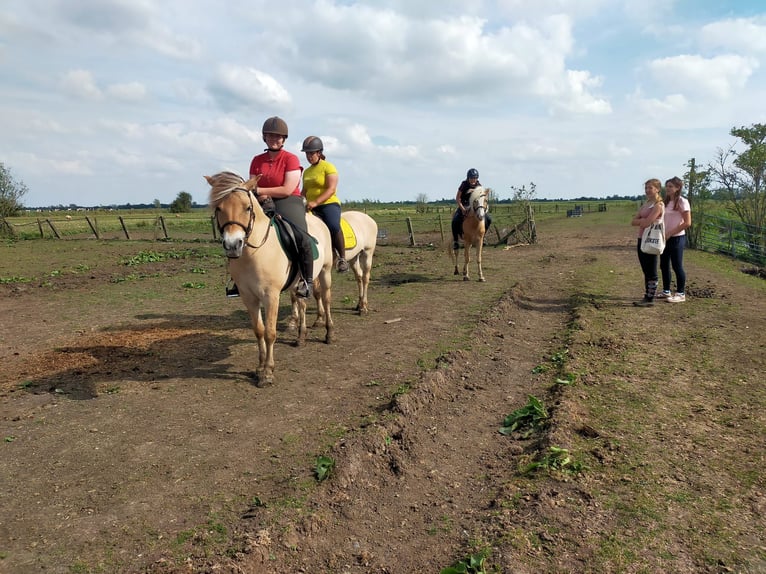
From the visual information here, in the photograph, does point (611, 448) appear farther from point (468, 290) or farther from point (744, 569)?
point (468, 290)

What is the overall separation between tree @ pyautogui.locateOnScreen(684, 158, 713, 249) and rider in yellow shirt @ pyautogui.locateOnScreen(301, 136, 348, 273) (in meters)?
16.4

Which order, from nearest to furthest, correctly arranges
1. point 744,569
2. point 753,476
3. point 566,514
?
point 744,569
point 566,514
point 753,476

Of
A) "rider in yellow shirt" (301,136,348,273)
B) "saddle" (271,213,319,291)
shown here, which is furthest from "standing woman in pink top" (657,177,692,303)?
"saddle" (271,213,319,291)

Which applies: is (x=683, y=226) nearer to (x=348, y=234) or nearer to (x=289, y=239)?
(x=348, y=234)

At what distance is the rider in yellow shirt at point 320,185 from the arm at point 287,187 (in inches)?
48.8

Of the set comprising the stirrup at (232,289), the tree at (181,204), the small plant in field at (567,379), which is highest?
the tree at (181,204)

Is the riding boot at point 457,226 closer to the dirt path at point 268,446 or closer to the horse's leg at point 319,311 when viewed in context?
the dirt path at point 268,446

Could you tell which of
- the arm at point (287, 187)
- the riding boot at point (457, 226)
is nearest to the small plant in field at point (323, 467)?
the arm at point (287, 187)

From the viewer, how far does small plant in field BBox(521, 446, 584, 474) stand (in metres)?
3.75

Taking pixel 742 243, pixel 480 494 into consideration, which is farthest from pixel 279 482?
pixel 742 243

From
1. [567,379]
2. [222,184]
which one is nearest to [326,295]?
[222,184]

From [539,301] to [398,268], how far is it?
6.11 meters

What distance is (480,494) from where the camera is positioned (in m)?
3.62

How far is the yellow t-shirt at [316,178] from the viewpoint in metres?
7.61
